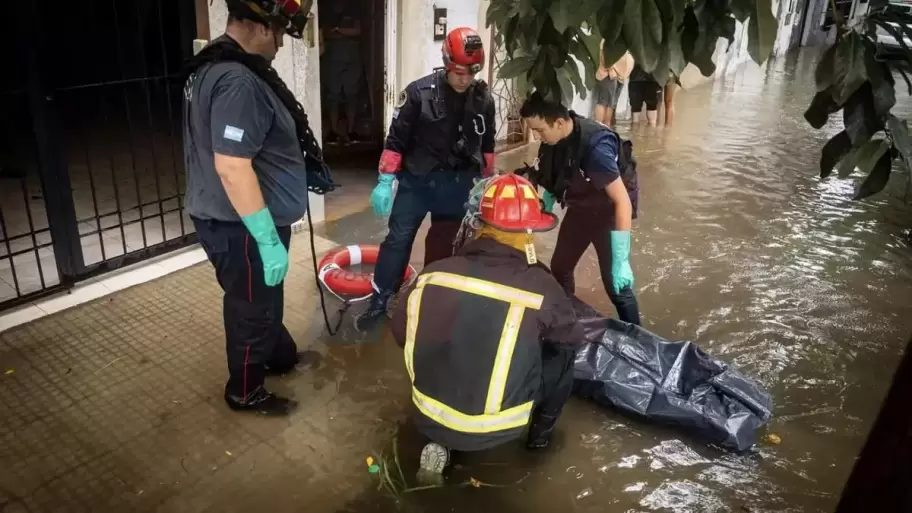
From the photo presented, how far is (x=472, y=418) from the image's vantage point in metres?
2.53

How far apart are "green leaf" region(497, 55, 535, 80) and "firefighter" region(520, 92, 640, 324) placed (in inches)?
55.0

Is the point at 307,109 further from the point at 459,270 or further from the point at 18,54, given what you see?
the point at 459,270

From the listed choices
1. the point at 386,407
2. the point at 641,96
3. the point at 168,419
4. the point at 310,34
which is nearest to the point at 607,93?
the point at 641,96

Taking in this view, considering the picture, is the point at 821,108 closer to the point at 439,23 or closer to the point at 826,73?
the point at 826,73

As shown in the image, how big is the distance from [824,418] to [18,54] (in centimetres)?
450

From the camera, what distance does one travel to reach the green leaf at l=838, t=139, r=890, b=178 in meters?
1.25

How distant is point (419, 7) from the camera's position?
6.23 m

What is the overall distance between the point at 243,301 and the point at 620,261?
1.84m

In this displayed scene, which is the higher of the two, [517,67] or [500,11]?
[500,11]

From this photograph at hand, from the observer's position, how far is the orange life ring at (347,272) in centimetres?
424

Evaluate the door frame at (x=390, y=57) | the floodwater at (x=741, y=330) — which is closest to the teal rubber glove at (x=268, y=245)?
the floodwater at (x=741, y=330)

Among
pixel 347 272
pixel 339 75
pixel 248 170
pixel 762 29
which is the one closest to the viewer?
pixel 762 29

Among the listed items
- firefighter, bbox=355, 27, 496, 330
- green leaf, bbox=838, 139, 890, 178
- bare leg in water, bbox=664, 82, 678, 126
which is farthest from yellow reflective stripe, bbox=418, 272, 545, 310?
bare leg in water, bbox=664, 82, 678, 126

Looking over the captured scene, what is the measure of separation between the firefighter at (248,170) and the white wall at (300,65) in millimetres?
1666
